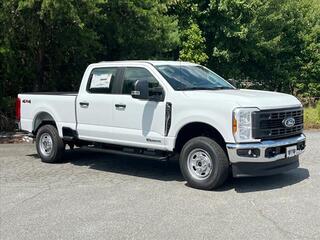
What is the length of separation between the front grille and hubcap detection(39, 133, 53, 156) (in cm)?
454

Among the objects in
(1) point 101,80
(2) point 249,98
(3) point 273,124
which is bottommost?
(3) point 273,124

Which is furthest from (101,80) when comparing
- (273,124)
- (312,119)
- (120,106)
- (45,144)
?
(312,119)

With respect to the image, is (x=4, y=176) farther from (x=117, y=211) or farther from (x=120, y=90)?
(x=117, y=211)

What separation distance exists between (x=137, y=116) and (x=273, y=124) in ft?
7.40

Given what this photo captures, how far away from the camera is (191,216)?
639 cm

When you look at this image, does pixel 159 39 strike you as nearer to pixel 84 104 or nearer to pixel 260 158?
pixel 84 104

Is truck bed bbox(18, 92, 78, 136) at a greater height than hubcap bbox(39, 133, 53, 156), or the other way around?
truck bed bbox(18, 92, 78, 136)

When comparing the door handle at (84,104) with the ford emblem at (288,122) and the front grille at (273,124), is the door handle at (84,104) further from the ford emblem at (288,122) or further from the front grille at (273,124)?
the ford emblem at (288,122)

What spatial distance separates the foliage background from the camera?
14.0 m

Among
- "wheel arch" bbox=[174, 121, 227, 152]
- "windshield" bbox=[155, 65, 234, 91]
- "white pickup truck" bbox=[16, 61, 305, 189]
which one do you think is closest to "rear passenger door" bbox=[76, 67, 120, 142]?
"white pickup truck" bbox=[16, 61, 305, 189]

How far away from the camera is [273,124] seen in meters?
7.73

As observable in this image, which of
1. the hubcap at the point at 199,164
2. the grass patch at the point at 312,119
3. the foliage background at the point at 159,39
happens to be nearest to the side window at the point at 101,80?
the hubcap at the point at 199,164

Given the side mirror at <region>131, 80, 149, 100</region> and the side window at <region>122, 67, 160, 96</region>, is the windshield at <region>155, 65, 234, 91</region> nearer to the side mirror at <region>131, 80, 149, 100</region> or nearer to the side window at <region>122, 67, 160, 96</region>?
the side window at <region>122, 67, 160, 96</region>

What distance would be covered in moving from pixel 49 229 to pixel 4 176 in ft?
11.1
